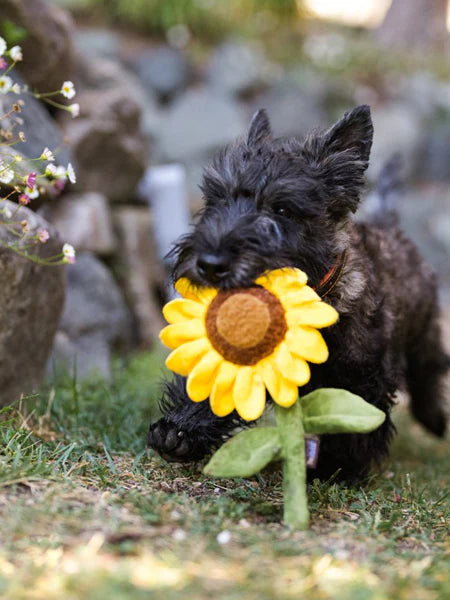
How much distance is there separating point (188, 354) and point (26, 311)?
1403 millimetres

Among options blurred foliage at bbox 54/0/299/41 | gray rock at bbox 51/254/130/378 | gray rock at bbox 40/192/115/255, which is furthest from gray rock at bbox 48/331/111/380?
blurred foliage at bbox 54/0/299/41

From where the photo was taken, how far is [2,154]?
3537mm

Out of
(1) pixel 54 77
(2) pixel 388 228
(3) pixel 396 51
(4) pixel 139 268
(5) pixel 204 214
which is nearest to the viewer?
(5) pixel 204 214

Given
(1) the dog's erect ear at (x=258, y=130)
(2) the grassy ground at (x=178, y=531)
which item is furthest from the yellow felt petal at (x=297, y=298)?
(1) the dog's erect ear at (x=258, y=130)

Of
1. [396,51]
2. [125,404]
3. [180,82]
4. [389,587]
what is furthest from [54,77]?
[396,51]

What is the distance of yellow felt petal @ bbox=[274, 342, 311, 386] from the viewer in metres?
2.43

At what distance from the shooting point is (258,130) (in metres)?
3.40

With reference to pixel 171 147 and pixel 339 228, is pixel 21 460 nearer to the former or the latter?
pixel 339 228

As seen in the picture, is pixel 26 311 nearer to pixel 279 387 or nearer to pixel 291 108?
pixel 279 387

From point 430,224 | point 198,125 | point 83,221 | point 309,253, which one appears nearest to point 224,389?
point 309,253

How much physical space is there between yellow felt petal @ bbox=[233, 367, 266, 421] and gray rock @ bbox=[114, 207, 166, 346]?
11.7ft

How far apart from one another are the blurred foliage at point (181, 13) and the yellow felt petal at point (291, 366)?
920cm

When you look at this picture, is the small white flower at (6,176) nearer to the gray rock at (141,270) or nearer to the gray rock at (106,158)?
the gray rock at (106,158)

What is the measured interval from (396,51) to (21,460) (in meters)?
12.7
